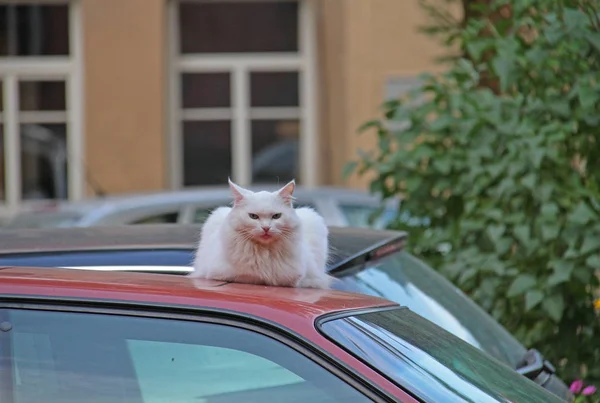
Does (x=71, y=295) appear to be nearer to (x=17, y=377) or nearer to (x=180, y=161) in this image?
(x=17, y=377)

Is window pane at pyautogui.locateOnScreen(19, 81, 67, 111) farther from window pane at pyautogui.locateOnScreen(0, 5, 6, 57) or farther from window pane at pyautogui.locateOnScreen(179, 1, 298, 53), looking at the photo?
window pane at pyautogui.locateOnScreen(179, 1, 298, 53)

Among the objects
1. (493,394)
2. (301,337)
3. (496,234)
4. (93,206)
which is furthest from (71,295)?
(93,206)

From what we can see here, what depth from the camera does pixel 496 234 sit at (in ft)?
19.7

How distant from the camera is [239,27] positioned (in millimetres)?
15625

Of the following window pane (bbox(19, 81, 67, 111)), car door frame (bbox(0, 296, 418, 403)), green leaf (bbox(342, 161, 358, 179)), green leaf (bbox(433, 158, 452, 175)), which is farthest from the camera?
window pane (bbox(19, 81, 67, 111))

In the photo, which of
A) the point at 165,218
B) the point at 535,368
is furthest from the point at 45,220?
the point at 535,368

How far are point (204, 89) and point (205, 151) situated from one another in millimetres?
811

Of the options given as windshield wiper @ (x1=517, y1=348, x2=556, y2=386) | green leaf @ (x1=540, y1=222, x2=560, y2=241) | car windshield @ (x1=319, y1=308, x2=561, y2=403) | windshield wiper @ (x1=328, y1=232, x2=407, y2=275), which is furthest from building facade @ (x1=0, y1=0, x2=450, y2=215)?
car windshield @ (x1=319, y1=308, x2=561, y2=403)

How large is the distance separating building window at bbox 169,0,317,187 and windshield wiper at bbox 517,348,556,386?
434 inches

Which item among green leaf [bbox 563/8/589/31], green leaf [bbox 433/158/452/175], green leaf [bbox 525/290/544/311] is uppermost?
green leaf [bbox 563/8/589/31]

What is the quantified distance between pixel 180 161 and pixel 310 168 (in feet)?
5.59

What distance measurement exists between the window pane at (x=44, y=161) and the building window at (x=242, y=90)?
4.82 feet

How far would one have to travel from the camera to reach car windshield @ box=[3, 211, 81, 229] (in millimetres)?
9058

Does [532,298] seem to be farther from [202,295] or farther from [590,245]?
[202,295]
